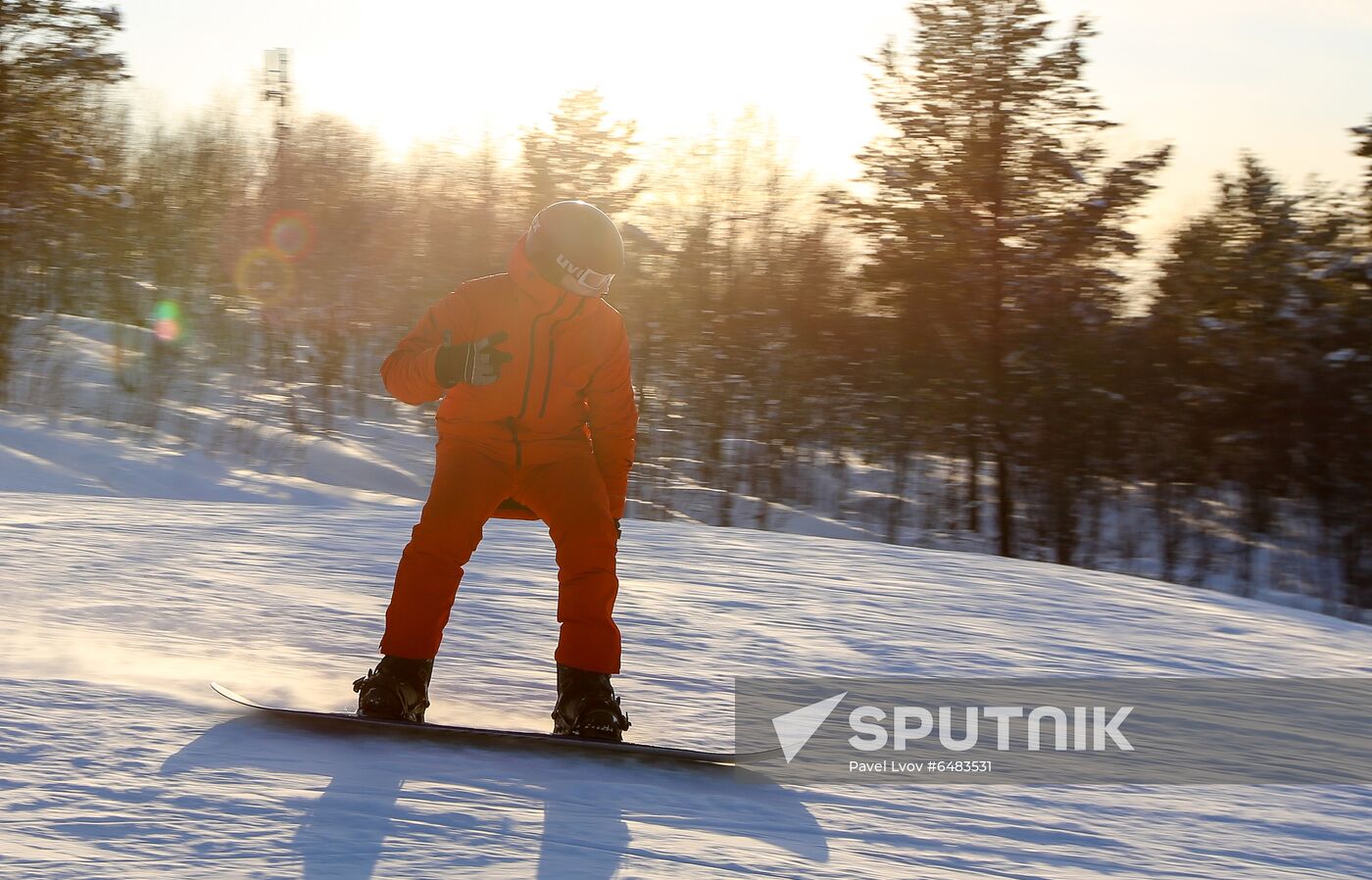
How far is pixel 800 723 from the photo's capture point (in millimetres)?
3500

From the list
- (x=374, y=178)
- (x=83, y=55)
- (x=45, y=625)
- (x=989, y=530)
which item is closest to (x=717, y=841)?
(x=45, y=625)

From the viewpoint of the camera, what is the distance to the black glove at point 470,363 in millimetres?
3023

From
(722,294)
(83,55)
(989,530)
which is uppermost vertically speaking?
(83,55)

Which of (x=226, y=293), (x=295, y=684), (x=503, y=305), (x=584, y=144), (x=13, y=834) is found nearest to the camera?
(x=13, y=834)

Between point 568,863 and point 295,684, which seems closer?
point 568,863

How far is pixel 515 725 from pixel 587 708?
0.28 meters

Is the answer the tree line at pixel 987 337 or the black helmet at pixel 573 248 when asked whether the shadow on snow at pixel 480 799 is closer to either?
the black helmet at pixel 573 248

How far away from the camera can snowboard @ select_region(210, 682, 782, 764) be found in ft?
9.65

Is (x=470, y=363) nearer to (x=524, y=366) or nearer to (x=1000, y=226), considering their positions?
(x=524, y=366)

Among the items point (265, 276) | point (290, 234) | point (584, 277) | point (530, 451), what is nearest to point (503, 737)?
point (530, 451)

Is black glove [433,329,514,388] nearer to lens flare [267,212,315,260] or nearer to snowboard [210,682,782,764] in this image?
snowboard [210,682,782,764]

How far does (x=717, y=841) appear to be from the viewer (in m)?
2.43

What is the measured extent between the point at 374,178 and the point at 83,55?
8.10 m

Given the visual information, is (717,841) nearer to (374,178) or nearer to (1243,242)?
(1243,242)
